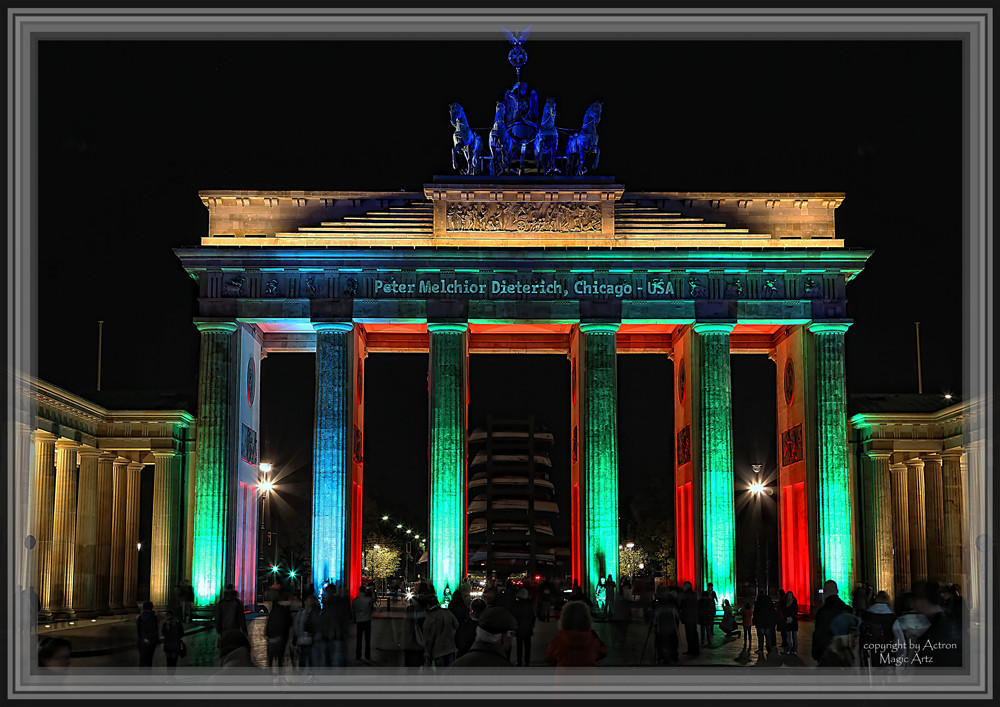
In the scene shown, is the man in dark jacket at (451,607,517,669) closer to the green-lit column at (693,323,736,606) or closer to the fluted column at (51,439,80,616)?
the green-lit column at (693,323,736,606)

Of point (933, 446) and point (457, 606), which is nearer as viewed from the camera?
point (457, 606)

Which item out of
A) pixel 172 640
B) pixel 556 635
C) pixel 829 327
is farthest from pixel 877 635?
pixel 829 327

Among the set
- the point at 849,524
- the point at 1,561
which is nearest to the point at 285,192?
the point at 849,524

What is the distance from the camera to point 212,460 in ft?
172

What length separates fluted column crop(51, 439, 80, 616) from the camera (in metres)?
54.8

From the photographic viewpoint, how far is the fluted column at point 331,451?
2048 inches

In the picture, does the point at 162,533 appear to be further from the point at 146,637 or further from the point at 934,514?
the point at 934,514

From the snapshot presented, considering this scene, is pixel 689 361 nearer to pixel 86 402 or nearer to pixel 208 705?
pixel 86 402

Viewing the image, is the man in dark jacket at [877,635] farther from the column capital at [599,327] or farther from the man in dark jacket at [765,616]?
the column capital at [599,327]

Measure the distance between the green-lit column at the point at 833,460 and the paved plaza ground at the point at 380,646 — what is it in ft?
9.67

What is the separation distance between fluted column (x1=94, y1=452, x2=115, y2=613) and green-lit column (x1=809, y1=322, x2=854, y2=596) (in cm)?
3433

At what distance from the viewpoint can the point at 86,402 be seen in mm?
56312

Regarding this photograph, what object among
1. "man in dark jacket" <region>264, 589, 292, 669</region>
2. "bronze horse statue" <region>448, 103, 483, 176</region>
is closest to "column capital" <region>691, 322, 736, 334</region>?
"bronze horse statue" <region>448, 103, 483, 176</region>

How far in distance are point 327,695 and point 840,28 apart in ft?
32.9
